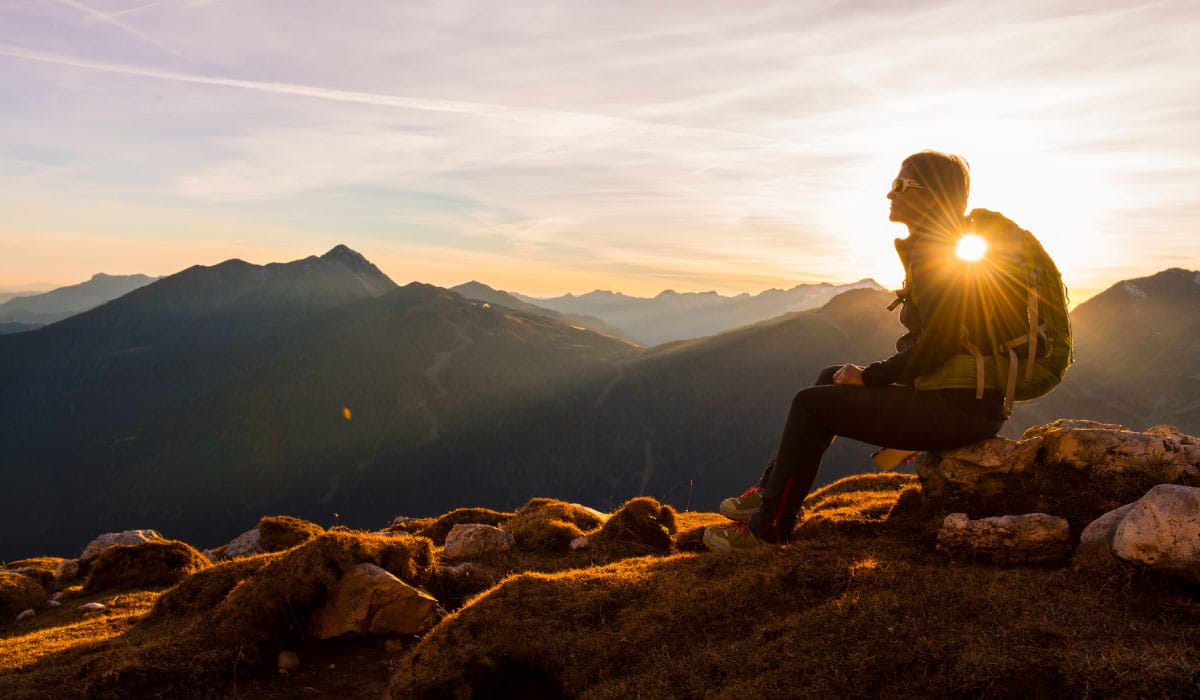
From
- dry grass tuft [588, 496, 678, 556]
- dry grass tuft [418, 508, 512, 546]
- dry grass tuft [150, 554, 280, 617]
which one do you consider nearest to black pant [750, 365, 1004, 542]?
dry grass tuft [588, 496, 678, 556]

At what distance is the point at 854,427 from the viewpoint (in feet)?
26.6

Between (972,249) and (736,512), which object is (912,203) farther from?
(736,512)

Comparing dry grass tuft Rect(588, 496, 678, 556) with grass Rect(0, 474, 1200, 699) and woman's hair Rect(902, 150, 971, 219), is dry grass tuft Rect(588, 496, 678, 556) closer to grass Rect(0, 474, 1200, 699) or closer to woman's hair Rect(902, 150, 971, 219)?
grass Rect(0, 474, 1200, 699)

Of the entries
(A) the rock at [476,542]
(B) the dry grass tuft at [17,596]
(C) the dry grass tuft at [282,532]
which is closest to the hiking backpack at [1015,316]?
(A) the rock at [476,542]

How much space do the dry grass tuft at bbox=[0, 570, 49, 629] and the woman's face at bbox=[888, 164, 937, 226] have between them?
19.3 metres

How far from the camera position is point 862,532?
9.21 meters

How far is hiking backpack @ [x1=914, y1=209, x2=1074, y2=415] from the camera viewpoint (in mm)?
7078

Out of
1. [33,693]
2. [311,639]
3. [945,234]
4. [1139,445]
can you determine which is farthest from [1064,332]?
[33,693]

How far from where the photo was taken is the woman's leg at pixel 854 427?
7.81 meters

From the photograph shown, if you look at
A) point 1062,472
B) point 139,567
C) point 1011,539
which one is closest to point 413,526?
point 139,567

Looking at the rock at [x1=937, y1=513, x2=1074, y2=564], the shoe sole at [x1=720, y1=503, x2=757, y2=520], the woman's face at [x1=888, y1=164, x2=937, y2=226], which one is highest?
the woman's face at [x1=888, y1=164, x2=937, y2=226]

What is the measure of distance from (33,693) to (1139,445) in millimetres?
14881

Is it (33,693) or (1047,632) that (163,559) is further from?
(1047,632)

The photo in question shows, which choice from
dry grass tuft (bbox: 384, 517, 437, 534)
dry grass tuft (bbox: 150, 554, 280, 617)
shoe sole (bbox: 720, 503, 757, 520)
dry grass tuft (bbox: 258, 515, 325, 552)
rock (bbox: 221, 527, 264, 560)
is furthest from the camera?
rock (bbox: 221, 527, 264, 560)
